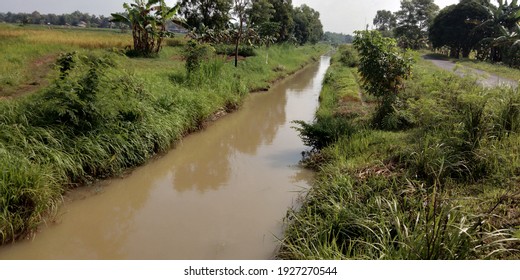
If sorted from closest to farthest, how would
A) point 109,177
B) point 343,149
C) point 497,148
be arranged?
point 497,148
point 109,177
point 343,149

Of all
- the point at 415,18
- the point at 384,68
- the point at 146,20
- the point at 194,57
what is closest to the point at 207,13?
the point at 146,20

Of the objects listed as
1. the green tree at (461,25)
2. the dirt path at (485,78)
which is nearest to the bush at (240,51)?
the dirt path at (485,78)

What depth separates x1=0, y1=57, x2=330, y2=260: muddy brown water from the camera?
15.1ft

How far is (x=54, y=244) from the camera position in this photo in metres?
4.60

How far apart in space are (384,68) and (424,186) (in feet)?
13.8

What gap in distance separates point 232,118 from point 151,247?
7.71 metres

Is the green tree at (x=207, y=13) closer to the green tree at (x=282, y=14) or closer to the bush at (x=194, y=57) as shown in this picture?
the green tree at (x=282, y=14)

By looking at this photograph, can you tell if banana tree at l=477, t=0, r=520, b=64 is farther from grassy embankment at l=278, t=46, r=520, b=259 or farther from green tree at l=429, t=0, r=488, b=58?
grassy embankment at l=278, t=46, r=520, b=259

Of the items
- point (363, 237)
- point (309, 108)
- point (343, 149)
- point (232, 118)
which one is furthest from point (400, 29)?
point (363, 237)

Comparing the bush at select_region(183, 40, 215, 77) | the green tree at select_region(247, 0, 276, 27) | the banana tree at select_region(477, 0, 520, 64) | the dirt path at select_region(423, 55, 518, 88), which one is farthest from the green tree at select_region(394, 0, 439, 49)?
the bush at select_region(183, 40, 215, 77)

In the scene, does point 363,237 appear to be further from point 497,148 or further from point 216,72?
point 216,72

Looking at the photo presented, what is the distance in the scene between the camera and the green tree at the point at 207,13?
27891mm

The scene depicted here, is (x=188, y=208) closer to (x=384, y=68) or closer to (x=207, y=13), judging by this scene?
(x=384, y=68)

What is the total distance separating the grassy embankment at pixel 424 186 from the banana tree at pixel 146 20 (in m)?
14.4
